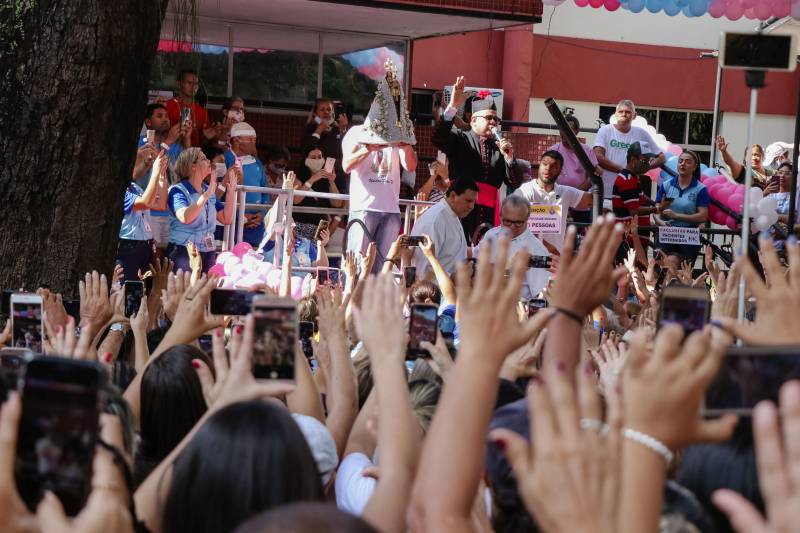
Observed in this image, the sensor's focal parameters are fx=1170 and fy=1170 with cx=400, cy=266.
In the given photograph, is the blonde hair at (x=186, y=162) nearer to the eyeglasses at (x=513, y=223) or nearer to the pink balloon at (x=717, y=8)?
the eyeglasses at (x=513, y=223)

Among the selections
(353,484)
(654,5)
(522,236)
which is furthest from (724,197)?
(353,484)

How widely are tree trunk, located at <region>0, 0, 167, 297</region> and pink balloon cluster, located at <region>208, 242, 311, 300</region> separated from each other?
2.17m

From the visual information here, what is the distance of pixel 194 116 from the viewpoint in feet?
A: 33.3

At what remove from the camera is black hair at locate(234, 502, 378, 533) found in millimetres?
1502

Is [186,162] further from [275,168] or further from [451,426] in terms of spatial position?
[451,426]

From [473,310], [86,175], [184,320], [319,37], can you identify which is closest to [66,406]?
[473,310]

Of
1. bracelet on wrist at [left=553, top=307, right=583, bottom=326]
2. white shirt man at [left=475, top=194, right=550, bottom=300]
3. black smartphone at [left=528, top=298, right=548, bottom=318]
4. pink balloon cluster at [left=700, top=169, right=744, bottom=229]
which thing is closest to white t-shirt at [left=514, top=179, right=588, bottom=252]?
white shirt man at [left=475, top=194, right=550, bottom=300]

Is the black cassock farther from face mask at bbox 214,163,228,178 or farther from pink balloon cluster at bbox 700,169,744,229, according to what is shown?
pink balloon cluster at bbox 700,169,744,229

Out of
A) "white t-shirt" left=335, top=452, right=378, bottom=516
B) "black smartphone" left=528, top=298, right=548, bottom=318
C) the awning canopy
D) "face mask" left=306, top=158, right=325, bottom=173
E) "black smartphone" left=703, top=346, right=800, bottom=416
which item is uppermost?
the awning canopy

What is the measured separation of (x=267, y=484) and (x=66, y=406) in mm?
358

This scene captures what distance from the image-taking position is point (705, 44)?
795 inches

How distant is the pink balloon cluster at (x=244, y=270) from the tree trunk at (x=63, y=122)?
2171mm

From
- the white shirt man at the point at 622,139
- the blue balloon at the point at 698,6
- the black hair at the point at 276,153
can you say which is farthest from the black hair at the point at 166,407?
the white shirt man at the point at 622,139

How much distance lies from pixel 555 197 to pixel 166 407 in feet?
23.8
